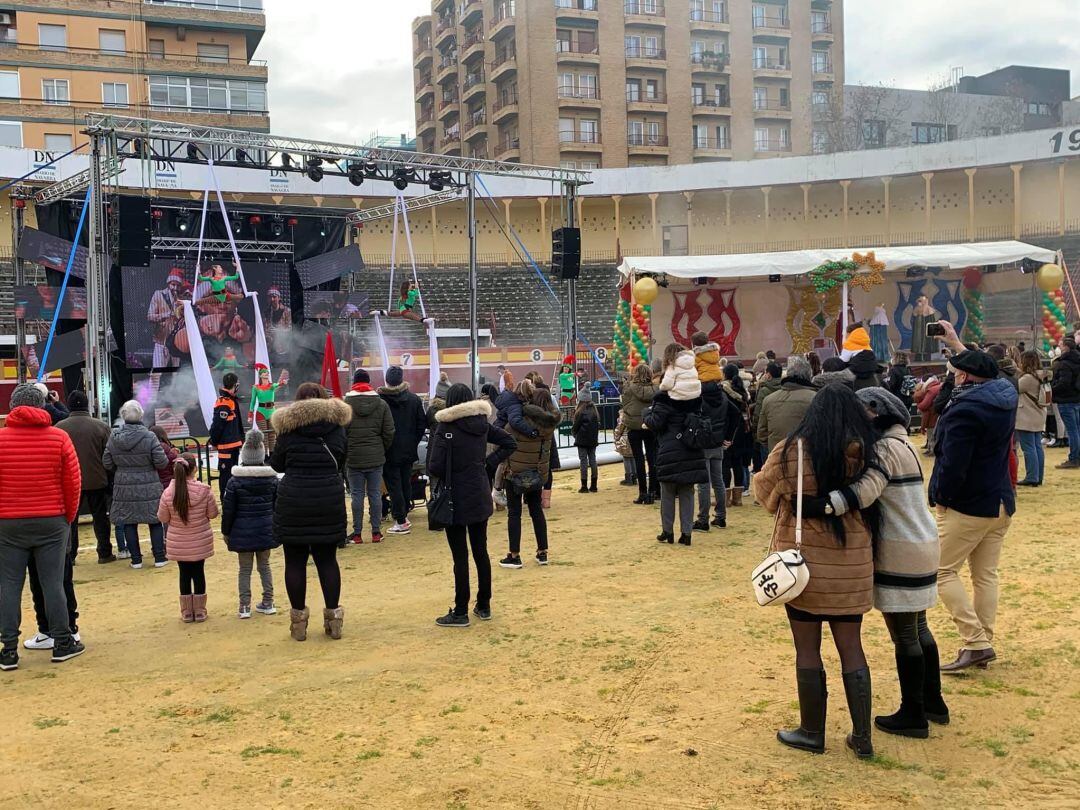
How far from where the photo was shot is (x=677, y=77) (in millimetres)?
53281

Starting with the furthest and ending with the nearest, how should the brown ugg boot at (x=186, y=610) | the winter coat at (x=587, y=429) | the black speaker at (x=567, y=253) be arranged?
the black speaker at (x=567, y=253), the winter coat at (x=587, y=429), the brown ugg boot at (x=186, y=610)

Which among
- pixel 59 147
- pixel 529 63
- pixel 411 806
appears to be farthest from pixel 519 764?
pixel 529 63

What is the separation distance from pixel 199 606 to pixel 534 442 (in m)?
2.78

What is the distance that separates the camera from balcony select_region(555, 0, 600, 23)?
5106 cm

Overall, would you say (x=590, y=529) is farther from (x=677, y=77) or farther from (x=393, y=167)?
(x=677, y=77)

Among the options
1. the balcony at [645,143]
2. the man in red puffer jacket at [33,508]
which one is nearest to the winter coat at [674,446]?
the man in red puffer jacket at [33,508]

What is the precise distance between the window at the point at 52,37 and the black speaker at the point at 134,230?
116ft

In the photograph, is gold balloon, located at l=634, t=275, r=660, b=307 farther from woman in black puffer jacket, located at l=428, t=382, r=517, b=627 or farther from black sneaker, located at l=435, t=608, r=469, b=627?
black sneaker, located at l=435, t=608, r=469, b=627

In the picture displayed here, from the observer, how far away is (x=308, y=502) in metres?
5.74

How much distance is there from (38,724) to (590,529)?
5.53 metres

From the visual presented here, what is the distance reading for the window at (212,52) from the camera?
152 ft

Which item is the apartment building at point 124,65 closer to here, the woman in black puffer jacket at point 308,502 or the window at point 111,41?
the window at point 111,41

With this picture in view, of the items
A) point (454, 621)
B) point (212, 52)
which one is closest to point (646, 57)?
point (212, 52)

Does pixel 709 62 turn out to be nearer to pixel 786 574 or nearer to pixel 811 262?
pixel 811 262
